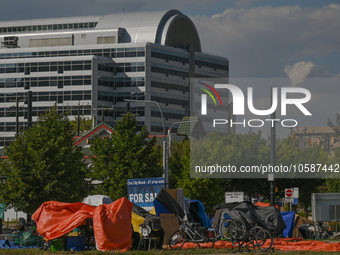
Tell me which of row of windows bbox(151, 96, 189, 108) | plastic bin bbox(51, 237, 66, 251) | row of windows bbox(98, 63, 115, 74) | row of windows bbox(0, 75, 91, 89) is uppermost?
row of windows bbox(98, 63, 115, 74)

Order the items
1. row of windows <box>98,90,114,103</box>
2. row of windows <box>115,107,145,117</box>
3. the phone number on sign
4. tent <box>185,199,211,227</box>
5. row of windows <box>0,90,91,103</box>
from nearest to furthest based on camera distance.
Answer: tent <box>185,199,211,227</box>, the phone number on sign, row of windows <box>0,90,91,103</box>, row of windows <box>115,107,145,117</box>, row of windows <box>98,90,114,103</box>

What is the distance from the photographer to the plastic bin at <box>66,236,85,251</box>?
23953 mm

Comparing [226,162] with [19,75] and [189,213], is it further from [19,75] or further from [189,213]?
[19,75]

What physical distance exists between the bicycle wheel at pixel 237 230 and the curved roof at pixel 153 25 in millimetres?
117765

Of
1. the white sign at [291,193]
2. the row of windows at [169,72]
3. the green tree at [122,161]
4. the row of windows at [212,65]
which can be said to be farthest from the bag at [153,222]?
the row of windows at [212,65]

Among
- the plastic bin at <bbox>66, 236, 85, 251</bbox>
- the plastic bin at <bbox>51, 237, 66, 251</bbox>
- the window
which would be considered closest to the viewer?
the plastic bin at <bbox>51, 237, 66, 251</bbox>

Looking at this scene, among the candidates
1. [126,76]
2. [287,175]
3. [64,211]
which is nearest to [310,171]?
[287,175]

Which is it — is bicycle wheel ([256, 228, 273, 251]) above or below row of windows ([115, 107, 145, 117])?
below

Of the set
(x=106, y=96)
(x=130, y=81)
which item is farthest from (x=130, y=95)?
(x=106, y=96)

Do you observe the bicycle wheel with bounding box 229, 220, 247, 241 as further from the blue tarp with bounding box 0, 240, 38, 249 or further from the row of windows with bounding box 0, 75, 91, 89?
the row of windows with bounding box 0, 75, 91, 89

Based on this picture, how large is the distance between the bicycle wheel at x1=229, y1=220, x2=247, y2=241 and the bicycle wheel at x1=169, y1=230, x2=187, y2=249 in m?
2.04

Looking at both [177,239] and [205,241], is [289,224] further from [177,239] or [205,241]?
[177,239]

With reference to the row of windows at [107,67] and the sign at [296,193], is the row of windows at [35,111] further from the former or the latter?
the sign at [296,193]

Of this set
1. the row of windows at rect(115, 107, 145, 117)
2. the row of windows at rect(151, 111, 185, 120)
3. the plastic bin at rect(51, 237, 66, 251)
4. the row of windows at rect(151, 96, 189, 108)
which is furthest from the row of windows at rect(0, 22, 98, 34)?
the plastic bin at rect(51, 237, 66, 251)
